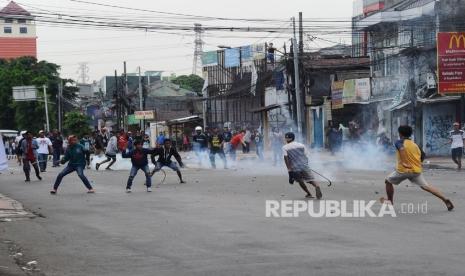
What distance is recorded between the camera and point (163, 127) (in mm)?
70812

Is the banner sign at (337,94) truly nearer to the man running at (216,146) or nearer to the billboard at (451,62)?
the billboard at (451,62)

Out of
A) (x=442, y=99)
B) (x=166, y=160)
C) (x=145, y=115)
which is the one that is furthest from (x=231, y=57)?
(x=166, y=160)

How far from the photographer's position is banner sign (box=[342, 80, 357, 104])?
1718 inches

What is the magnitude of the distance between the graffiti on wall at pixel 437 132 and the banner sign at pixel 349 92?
8.10 metres

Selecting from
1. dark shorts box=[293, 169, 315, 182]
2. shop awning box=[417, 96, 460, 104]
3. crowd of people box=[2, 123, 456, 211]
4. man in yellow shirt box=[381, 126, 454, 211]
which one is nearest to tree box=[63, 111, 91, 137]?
crowd of people box=[2, 123, 456, 211]

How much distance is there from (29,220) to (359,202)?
20.0ft

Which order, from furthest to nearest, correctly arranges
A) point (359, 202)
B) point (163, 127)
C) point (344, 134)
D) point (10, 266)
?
point (163, 127) → point (344, 134) → point (359, 202) → point (10, 266)

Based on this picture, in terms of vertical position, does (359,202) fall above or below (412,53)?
below

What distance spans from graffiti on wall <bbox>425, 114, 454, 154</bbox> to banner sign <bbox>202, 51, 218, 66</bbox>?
47.7m

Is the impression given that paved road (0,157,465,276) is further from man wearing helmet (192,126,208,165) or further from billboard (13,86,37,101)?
billboard (13,86,37,101)

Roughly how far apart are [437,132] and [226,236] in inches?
1056

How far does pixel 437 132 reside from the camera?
35688 millimetres

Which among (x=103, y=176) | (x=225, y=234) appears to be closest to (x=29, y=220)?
(x=225, y=234)

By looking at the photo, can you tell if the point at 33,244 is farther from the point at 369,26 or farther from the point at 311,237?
the point at 369,26
